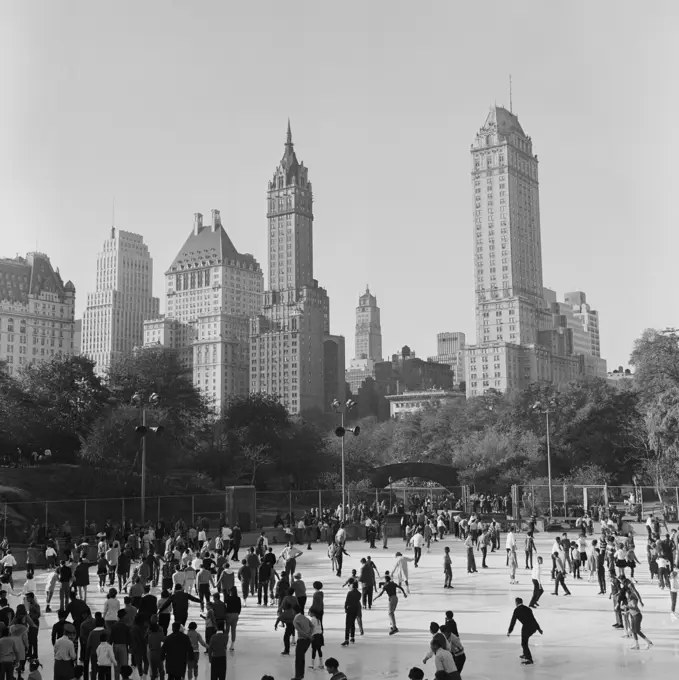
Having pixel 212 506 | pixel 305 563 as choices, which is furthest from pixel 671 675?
pixel 212 506

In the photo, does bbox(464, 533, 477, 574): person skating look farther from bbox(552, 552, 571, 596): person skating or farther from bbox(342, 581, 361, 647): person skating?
bbox(342, 581, 361, 647): person skating

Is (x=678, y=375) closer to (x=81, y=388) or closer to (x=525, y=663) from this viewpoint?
(x=81, y=388)

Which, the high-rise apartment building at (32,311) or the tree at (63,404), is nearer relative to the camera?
the tree at (63,404)

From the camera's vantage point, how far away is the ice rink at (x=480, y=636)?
664 inches

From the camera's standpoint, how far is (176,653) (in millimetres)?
14352

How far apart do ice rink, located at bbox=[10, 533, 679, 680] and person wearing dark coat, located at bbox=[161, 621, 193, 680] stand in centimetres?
238

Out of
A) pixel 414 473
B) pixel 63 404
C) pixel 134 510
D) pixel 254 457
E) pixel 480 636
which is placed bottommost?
pixel 480 636

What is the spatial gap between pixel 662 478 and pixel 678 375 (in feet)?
26.9

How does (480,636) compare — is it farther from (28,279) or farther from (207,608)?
(28,279)

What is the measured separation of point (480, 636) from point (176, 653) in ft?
27.3

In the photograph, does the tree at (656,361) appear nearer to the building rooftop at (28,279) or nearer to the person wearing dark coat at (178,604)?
the person wearing dark coat at (178,604)

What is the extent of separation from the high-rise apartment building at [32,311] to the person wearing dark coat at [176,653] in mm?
181301

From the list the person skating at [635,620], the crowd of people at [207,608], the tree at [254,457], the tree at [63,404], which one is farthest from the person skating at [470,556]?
the tree at [254,457]

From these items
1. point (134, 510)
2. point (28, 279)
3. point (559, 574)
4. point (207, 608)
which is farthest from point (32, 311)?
point (207, 608)
